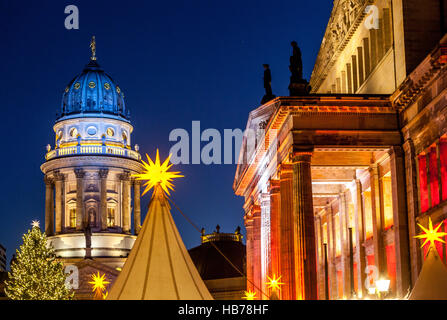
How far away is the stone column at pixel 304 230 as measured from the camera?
3331cm

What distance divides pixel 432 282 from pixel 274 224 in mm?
22484

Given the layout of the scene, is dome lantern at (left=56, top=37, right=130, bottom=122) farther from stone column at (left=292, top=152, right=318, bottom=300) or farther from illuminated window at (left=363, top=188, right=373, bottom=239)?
stone column at (left=292, top=152, right=318, bottom=300)

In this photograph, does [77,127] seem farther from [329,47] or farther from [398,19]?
[398,19]

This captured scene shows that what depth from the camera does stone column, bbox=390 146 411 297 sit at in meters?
32.8

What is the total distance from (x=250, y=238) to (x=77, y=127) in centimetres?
4998

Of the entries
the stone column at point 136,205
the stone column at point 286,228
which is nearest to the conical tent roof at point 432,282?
the stone column at point 286,228

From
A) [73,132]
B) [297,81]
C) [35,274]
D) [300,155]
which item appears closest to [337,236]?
[300,155]

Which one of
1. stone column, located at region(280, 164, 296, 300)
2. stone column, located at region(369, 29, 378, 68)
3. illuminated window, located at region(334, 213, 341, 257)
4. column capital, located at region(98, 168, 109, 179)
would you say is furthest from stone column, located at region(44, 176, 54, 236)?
stone column, located at region(369, 29, 378, 68)

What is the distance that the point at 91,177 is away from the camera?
9812 centimetres

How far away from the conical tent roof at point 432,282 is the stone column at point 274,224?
20.3 meters

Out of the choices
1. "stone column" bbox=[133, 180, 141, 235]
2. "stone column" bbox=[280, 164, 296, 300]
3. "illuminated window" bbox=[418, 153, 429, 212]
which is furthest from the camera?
"stone column" bbox=[133, 180, 141, 235]

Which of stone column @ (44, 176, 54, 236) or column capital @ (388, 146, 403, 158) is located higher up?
stone column @ (44, 176, 54, 236)

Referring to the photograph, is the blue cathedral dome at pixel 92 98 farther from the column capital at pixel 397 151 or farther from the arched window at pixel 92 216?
the column capital at pixel 397 151

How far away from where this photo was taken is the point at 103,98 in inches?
3964
